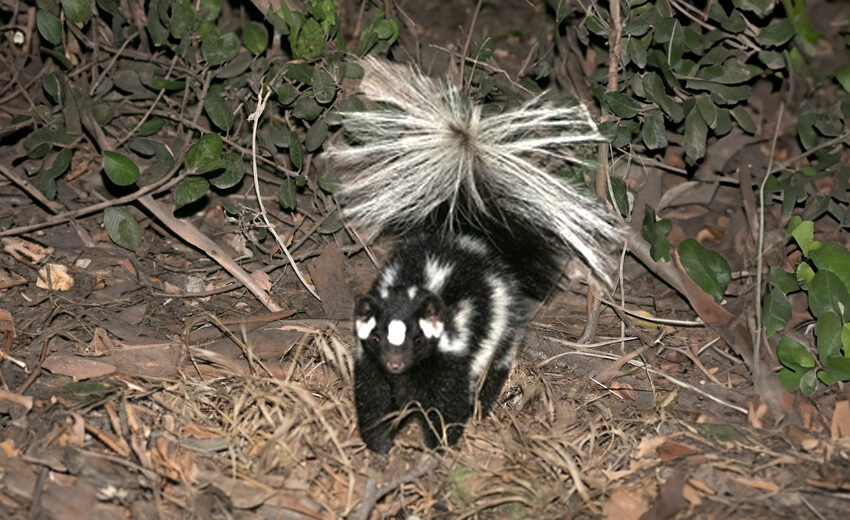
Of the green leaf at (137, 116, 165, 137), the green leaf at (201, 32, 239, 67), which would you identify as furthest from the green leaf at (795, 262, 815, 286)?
the green leaf at (137, 116, 165, 137)

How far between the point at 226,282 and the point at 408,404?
130cm

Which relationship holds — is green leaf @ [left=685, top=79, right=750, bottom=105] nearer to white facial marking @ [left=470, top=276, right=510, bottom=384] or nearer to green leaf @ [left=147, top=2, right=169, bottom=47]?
white facial marking @ [left=470, top=276, right=510, bottom=384]

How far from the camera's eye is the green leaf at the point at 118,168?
162 inches

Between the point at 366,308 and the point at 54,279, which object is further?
the point at 54,279

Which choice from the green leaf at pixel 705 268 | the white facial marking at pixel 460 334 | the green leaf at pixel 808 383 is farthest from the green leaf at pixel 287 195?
the green leaf at pixel 808 383

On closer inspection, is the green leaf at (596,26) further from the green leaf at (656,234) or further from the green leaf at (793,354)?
the green leaf at (793,354)

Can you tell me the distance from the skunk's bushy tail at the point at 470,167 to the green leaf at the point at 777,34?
89 cm

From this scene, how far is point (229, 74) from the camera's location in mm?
4543

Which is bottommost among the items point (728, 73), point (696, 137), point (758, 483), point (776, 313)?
point (758, 483)

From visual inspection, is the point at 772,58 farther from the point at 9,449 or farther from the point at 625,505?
the point at 9,449

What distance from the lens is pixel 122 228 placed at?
438 centimetres

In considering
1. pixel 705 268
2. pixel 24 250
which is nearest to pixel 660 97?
pixel 705 268

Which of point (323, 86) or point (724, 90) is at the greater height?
point (724, 90)

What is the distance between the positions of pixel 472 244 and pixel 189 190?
128 cm
